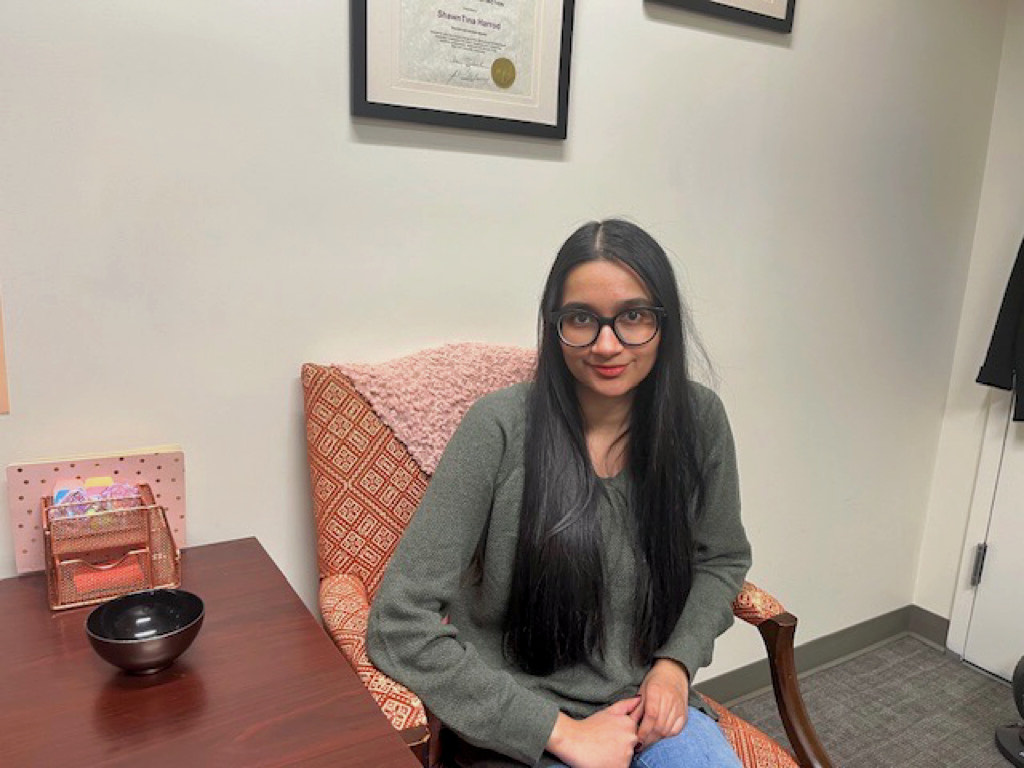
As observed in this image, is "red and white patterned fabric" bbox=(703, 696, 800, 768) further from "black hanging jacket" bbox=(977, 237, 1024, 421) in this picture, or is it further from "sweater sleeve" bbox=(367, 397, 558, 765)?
"black hanging jacket" bbox=(977, 237, 1024, 421)

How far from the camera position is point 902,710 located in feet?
7.12

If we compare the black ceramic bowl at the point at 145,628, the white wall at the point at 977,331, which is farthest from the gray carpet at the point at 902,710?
the black ceramic bowl at the point at 145,628

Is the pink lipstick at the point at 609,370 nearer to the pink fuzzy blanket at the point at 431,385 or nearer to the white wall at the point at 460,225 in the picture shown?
the pink fuzzy blanket at the point at 431,385

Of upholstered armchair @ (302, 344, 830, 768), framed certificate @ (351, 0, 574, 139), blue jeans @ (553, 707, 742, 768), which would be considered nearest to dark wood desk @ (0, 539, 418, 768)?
upholstered armchair @ (302, 344, 830, 768)

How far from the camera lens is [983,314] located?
2.33 meters

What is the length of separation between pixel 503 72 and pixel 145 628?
3.63 ft

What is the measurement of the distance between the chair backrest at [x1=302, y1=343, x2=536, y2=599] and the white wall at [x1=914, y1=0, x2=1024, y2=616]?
6.02 feet

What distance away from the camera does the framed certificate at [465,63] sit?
4.28 feet

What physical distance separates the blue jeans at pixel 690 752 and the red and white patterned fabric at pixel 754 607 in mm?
272

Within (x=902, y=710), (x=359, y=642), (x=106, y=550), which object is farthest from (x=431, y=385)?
(x=902, y=710)

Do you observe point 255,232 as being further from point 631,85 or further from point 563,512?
point 631,85

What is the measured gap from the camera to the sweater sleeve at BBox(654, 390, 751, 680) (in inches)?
49.2

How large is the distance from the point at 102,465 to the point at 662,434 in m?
0.86
